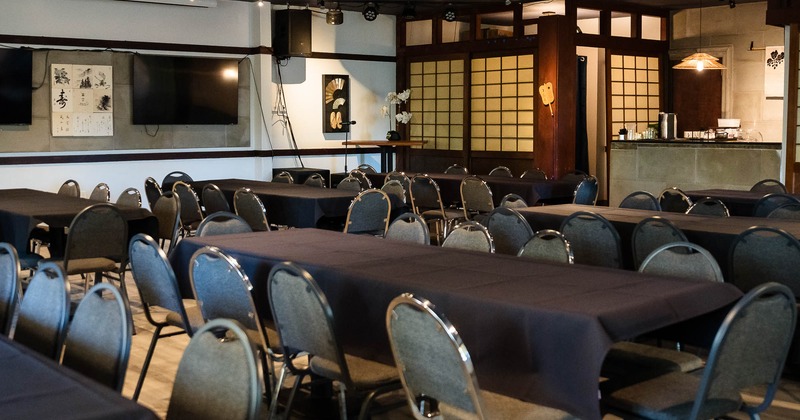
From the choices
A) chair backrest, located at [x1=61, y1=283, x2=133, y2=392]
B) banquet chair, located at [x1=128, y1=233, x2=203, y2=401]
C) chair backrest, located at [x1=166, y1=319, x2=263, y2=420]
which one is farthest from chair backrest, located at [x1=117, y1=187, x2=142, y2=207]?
chair backrest, located at [x1=166, y1=319, x2=263, y2=420]

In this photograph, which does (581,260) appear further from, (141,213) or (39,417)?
(39,417)

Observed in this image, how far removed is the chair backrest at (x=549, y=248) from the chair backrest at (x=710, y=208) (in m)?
2.46

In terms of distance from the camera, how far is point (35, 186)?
11742 millimetres

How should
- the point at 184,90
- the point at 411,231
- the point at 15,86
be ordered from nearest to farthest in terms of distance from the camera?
1. the point at 411,231
2. the point at 15,86
3. the point at 184,90

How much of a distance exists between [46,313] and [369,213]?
438 centimetres

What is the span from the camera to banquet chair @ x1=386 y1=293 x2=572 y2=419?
9.97ft

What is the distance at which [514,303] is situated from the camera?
3395 mm

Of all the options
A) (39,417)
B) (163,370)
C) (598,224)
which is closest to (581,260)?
(598,224)

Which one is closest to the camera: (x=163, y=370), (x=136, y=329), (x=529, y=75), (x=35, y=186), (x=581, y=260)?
(x=163, y=370)

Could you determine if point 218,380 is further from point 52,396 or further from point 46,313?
point 46,313

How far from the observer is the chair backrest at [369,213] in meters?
7.57

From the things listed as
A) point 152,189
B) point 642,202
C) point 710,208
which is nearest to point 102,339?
point 710,208

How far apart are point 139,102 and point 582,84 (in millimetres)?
6172

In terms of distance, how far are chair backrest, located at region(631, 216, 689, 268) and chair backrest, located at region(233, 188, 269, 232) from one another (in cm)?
306
